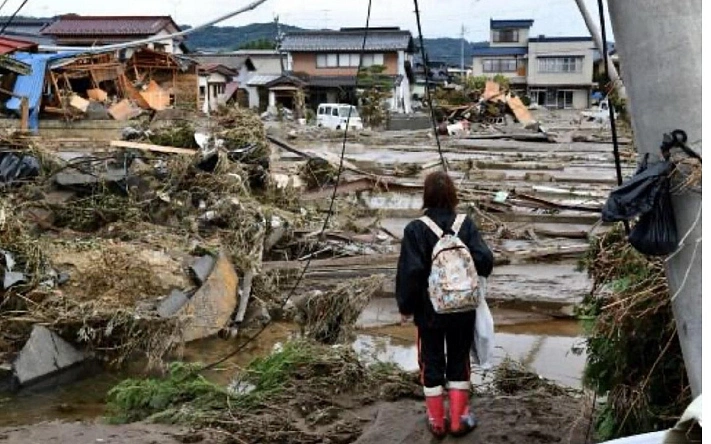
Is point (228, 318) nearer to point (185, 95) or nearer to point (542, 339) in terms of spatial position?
point (542, 339)

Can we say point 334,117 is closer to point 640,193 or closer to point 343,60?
point 343,60

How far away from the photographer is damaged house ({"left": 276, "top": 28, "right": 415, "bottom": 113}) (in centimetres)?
5325

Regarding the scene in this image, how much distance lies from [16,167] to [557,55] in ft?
180

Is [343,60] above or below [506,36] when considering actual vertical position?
below

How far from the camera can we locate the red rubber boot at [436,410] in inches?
188

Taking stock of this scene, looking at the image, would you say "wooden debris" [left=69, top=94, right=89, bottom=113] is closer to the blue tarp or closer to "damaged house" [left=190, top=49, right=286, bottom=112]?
the blue tarp

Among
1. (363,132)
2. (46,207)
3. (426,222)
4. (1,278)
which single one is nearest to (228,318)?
(1,278)

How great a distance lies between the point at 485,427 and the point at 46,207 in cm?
890

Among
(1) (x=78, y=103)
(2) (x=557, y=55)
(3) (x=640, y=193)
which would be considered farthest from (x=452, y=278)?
(2) (x=557, y=55)

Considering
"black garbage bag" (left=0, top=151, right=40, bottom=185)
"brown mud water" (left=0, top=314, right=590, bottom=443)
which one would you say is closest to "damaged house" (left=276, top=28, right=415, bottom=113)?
"black garbage bag" (left=0, top=151, right=40, bottom=185)

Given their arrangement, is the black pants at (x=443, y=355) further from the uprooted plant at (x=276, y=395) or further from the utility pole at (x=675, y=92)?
the utility pole at (x=675, y=92)

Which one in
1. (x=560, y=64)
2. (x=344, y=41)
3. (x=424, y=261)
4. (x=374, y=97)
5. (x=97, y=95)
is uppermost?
(x=344, y=41)

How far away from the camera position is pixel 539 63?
2534 inches

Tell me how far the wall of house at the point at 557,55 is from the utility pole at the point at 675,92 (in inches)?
2455
